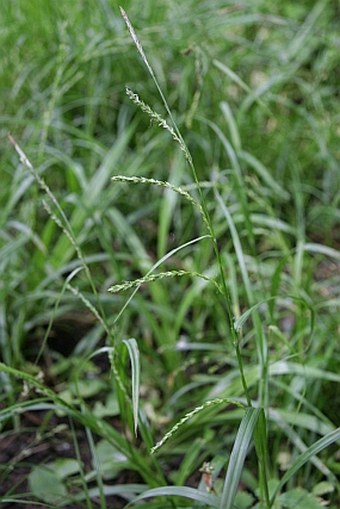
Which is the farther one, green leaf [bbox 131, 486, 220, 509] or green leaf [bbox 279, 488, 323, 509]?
green leaf [bbox 279, 488, 323, 509]

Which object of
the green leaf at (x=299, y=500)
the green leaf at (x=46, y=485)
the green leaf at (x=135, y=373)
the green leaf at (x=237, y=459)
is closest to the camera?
the green leaf at (x=237, y=459)

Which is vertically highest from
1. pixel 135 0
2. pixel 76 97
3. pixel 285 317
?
pixel 135 0

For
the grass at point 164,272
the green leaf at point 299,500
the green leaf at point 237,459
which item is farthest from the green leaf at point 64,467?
the green leaf at point 237,459

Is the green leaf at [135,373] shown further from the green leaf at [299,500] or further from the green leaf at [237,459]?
the green leaf at [299,500]

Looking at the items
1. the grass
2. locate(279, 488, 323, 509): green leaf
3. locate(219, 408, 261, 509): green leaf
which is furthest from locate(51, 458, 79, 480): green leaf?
locate(219, 408, 261, 509): green leaf

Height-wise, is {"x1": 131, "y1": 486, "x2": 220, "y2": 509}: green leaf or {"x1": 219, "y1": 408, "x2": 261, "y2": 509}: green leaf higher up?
{"x1": 219, "y1": 408, "x2": 261, "y2": 509}: green leaf

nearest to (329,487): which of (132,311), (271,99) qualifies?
(132,311)

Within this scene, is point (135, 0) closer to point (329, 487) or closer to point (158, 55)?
point (158, 55)

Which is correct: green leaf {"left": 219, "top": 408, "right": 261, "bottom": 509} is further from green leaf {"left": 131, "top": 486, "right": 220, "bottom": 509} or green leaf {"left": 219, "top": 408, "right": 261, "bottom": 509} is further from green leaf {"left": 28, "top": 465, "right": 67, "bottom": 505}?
green leaf {"left": 28, "top": 465, "right": 67, "bottom": 505}
